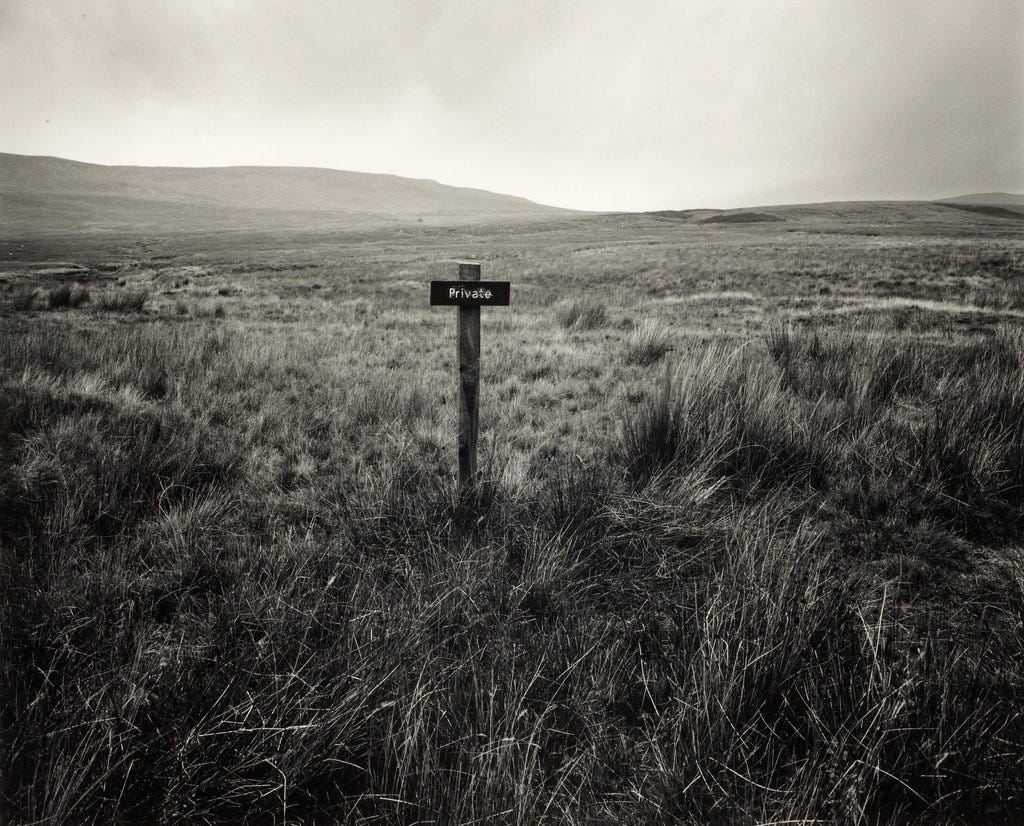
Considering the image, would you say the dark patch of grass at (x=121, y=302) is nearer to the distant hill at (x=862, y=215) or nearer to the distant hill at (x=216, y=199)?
the distant hill at (x=216, y=199)

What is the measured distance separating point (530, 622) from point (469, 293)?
2.11 m

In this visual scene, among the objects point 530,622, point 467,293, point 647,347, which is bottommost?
point 530,622

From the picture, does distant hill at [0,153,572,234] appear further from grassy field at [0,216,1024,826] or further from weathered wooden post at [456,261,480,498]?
weathered wooden post at [456,261,480,498]

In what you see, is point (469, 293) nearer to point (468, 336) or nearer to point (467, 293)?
point (467, 293)

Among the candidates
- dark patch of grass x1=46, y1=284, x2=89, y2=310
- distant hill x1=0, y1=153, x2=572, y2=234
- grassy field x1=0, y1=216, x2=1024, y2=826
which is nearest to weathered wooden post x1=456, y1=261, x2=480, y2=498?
grassy field x1=0, y1=216, x2=1024, y2=826

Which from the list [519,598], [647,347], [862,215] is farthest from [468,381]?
[862,215]

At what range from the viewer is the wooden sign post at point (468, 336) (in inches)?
141

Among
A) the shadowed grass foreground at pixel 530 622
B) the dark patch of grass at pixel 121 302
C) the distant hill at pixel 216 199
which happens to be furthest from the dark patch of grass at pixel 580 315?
the distant hill at pixel 216 199

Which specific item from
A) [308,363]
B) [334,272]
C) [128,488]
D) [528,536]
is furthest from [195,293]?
[528,536]

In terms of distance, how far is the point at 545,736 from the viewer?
1846 mm

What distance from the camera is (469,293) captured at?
360 cm

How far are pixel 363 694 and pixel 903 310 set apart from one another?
50.7 feet

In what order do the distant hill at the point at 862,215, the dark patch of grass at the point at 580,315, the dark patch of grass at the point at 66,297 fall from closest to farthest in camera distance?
1. the dark patch of grass at the point at 580,315
2. the dark patch of grass at the point at 66,297
3. the distant hill at the point at 862,215

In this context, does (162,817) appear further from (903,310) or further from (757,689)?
(903,310)
